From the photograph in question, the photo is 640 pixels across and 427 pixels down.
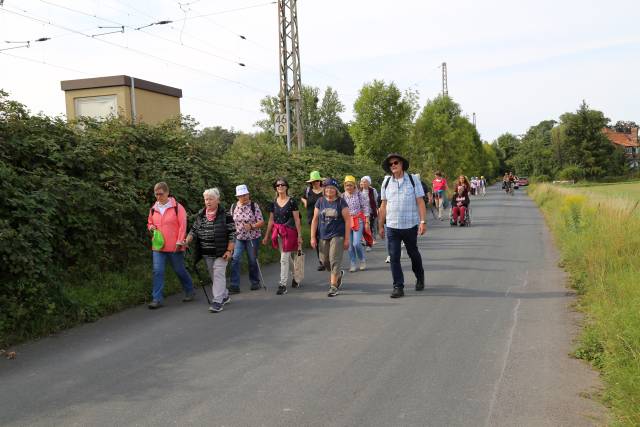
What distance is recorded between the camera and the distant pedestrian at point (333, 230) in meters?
8.84

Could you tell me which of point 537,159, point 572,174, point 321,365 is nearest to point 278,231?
point 321,365

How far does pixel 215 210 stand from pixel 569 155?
87862 millimetres

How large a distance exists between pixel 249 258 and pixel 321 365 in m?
4.50

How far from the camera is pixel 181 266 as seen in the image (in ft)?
28.6

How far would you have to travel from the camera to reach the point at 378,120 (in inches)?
1471

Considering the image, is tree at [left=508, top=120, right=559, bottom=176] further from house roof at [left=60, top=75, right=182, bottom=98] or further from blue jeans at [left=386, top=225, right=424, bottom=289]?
blue jeans at [left=386, top=225, right=424, bottom=289]

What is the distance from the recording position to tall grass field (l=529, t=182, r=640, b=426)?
14.3 ft

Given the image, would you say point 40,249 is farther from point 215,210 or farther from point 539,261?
point 539,261

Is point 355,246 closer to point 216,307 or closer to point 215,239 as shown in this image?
point 215,239

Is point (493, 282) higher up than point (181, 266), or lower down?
lower down

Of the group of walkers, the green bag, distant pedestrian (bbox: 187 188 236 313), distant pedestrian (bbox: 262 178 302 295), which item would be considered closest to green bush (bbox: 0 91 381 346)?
the green bag

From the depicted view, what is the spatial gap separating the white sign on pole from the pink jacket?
591 inches

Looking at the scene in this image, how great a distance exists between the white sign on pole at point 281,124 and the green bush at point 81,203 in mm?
10022

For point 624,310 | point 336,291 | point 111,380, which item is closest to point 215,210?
point 336,291
